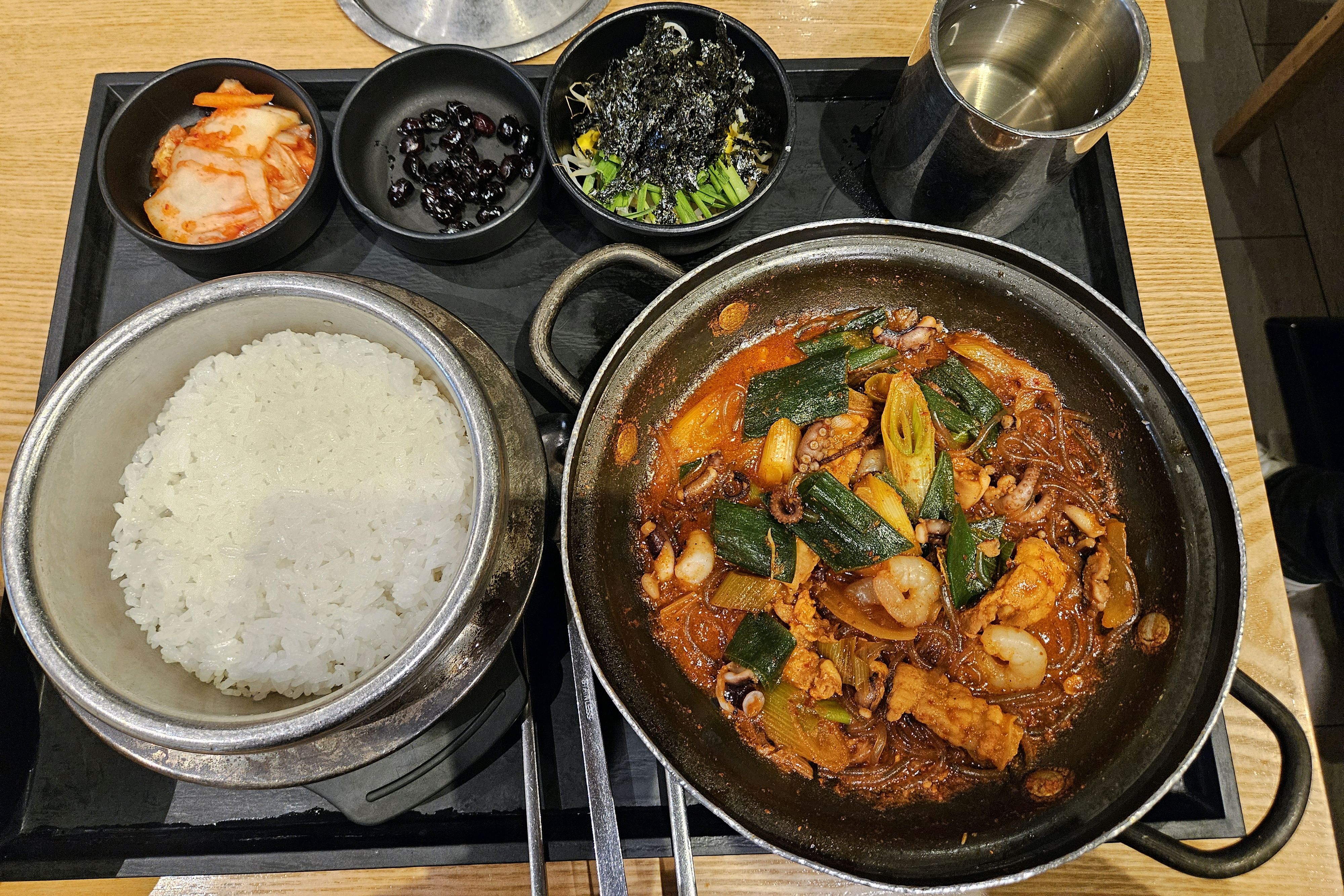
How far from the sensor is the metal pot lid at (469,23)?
2596mm

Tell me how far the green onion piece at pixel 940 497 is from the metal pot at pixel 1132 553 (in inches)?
18.3

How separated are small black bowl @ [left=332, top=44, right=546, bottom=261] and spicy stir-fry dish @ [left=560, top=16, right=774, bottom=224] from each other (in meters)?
0.20

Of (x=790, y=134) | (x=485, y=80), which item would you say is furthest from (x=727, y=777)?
(x=485, y=80)

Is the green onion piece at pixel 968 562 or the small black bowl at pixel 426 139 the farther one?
the small black bowl at pixel 426 139

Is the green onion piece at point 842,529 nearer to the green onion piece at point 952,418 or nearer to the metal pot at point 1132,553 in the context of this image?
the green onion piece at point 952,418

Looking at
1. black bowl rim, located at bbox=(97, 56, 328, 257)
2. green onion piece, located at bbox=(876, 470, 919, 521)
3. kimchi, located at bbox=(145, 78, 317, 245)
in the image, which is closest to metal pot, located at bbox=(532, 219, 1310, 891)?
green onion piece, located at bbox=(876, 470, 919, 521)

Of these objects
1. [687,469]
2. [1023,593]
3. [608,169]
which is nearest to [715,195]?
[608,169]

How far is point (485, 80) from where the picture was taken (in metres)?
2.43

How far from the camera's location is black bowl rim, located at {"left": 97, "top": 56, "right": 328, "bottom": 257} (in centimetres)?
212

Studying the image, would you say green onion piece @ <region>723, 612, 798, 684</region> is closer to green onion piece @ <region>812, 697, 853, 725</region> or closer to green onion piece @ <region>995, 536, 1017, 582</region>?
green onion piece @ <region>812, 697, 853, 725</region>

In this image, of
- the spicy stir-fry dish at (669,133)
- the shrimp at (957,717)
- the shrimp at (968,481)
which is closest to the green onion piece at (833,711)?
the shrimp at (957,717)

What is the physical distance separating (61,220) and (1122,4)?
3531 millimetres

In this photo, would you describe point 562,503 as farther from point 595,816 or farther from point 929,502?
point 929,502

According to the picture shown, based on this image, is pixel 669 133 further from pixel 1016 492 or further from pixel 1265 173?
pixel 1265 173
